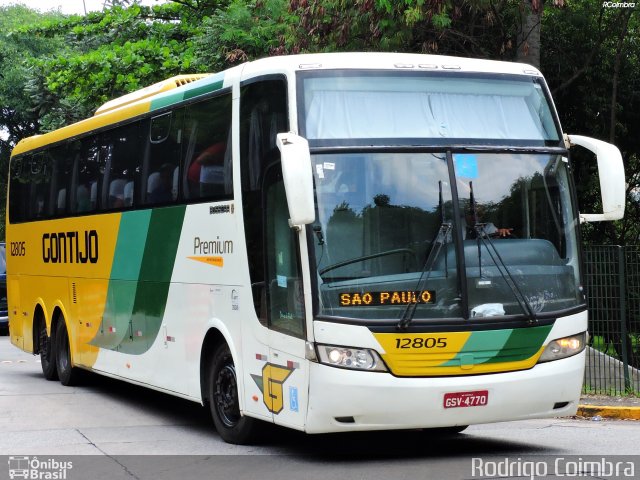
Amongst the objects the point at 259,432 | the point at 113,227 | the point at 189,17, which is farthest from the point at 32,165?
the point at 189,17

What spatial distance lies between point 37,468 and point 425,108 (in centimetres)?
430

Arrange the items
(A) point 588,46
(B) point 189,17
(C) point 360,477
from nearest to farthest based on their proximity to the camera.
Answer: (C) point 360,477, (A) point 588,46, (B) point 189,17

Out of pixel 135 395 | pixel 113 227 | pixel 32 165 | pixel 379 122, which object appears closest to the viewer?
pixel 379 122

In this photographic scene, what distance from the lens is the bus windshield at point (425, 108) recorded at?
898 centimetres

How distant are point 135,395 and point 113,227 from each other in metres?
2.61

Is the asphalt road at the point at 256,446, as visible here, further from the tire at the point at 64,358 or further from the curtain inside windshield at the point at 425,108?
the curtain inside windshield at the point at 425,108

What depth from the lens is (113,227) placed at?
1357cm

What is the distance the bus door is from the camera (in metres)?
8.78

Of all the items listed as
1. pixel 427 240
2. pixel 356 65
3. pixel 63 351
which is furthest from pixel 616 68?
pixel 427 240

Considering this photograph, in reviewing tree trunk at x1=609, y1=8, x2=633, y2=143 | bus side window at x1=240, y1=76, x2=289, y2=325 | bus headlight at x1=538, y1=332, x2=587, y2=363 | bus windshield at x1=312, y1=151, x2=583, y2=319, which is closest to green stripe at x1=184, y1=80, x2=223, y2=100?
bus side window at x1=240, y1=76, x2=289, y2=325

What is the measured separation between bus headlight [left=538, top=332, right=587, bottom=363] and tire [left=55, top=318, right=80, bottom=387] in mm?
8575

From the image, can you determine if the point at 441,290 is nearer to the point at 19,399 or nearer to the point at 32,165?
the point at 19,399

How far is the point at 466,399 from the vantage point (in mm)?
8648

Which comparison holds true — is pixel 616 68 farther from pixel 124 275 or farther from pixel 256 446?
pixel 256 446
